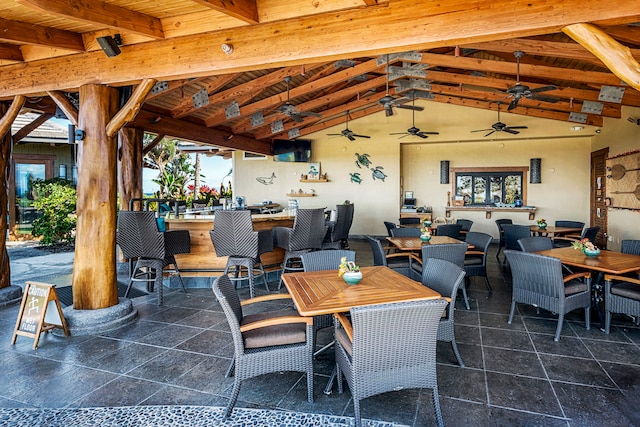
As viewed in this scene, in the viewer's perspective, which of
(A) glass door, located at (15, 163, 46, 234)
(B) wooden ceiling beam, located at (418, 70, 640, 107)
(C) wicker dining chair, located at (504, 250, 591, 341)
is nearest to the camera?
(C) wicker dining chair, located at (504, 250, 591, 341)

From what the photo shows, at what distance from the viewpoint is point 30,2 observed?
8.54 ft

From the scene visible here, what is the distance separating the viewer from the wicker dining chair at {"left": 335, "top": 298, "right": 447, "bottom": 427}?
73.1 inches

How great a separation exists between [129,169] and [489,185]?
8944 millimetres

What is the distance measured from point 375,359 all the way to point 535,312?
120 inches

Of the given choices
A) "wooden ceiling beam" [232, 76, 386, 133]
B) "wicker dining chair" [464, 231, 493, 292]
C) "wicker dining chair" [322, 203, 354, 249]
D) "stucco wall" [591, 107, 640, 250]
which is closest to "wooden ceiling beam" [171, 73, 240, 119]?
"wooden ceiling beam" [232, 76, 386, 133]

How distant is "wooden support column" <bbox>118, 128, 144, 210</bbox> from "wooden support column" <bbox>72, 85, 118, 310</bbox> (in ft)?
9.50

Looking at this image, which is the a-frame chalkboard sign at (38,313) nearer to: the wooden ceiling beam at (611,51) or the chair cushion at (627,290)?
the wooden ceiling beam at (611,51)

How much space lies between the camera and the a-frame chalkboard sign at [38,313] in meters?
3.34

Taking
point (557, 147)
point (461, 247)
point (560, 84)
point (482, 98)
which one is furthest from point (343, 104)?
point (461, 247)

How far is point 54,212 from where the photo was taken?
28.7 ft

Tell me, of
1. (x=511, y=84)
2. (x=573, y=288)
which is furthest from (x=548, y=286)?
(x=511, y=84)

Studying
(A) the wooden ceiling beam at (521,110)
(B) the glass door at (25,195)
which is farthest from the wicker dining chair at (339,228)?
(B) the glass door at (25,195)

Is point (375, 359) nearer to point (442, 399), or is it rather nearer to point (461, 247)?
point (442, 399)

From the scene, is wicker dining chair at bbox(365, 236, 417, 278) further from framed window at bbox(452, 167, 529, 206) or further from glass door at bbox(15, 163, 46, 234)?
glass door at bbox(15, 163, 46, 234)
